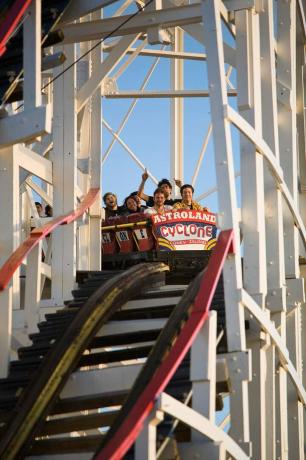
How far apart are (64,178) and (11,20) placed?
308cm

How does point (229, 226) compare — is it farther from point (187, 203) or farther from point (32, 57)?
point (187, 203)

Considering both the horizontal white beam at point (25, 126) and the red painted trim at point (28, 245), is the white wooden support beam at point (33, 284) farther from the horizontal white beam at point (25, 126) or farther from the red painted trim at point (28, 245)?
the horizontal white beam at point (25, 126)

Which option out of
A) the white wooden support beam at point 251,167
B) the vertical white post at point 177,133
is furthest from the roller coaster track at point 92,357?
the vertical white post at point 177,133

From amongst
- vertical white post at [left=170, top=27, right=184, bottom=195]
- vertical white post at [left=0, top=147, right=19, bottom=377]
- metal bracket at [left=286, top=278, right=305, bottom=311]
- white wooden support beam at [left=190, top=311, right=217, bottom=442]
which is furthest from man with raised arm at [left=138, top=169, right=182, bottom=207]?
white wooden support beam at [left=190, top=311, right=217, bottom=442]

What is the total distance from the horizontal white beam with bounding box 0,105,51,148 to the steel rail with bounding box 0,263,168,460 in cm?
197

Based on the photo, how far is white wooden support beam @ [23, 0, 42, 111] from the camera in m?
12.4

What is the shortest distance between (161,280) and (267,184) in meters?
1.83

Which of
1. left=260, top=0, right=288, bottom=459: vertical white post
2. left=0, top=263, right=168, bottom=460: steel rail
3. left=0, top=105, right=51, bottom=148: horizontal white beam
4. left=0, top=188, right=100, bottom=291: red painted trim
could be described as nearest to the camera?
left=0, top=263, right=168, bottom=460: steel rail

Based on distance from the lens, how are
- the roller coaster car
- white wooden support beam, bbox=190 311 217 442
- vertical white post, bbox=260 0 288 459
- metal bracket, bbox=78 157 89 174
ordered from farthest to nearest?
the roller coaster car
metal bracket, bbox=78 157 89 174
vertical white post, bbox=260 0 288 459
white wooden support beam, bbox=190 311 217 442

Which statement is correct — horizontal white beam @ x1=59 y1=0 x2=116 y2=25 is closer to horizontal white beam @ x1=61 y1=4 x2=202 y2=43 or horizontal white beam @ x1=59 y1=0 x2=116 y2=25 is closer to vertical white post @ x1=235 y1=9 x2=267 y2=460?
horizontal white beam @ x1=61 y1=4 x2=202 y2=43

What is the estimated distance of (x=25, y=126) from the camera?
1231 cm

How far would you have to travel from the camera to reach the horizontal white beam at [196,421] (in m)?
9.62

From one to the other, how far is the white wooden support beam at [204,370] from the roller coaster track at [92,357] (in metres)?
0.24

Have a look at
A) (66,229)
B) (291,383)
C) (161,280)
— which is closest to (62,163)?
(66,229)
